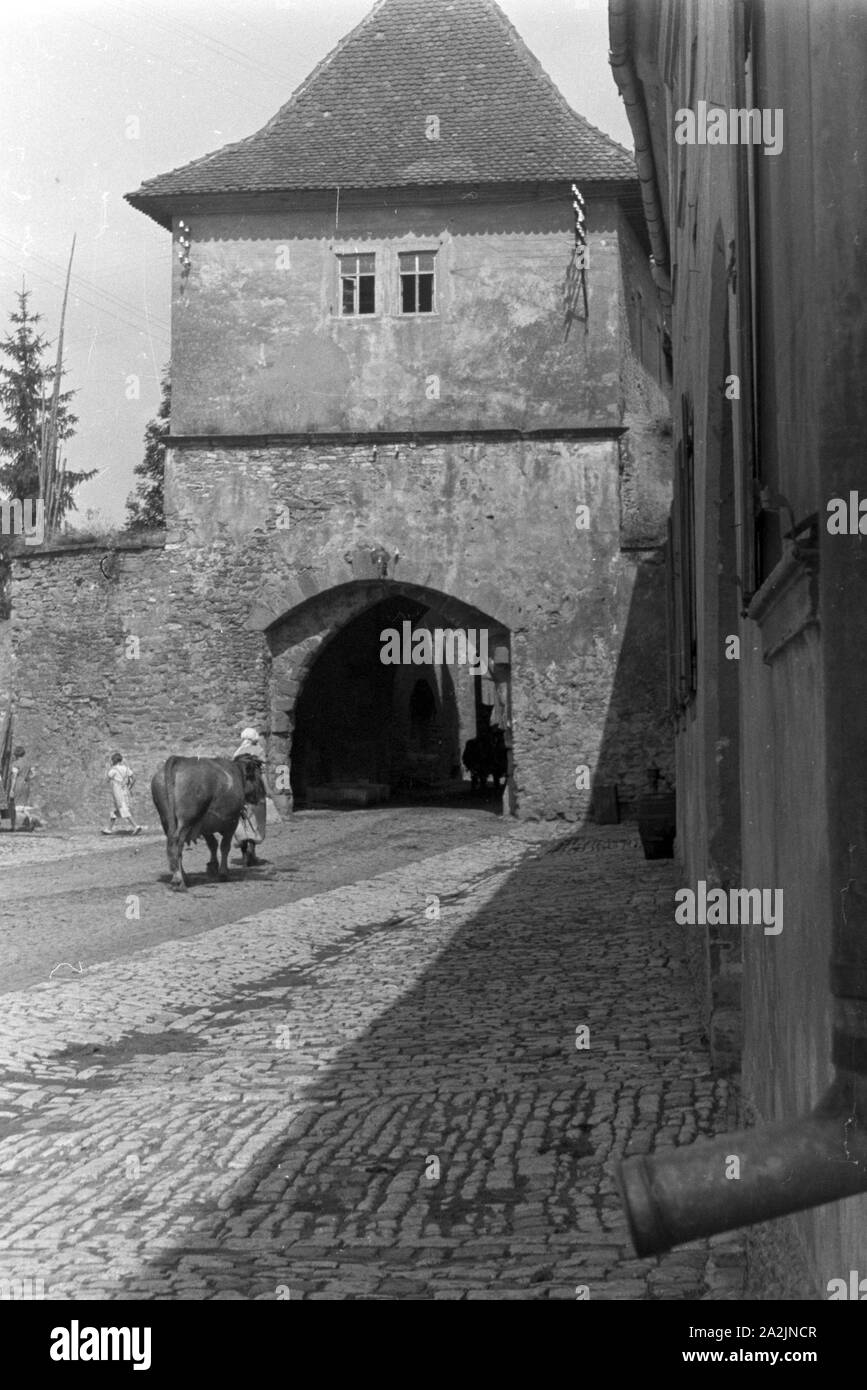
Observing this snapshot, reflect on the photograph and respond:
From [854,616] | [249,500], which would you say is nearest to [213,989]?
[854,616]

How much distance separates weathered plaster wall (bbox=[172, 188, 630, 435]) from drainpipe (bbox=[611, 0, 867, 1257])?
20956mm

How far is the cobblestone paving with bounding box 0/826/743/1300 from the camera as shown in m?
4.46

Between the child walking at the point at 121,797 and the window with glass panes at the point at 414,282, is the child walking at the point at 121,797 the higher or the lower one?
the lower one

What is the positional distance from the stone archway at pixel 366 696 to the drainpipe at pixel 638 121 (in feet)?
26.6

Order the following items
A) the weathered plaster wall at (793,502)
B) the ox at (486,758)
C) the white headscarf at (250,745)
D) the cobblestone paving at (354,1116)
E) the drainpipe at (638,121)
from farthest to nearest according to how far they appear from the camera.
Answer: the ox at (486,758), the white headscarf at (250,745), the drainpipe at (638,121), the cobblestone paving at (354,1116), the weathered plaster wall at (793,502)

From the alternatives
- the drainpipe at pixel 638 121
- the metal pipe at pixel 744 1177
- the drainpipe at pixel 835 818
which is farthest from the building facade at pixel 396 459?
the metal pipe at pixel 744 1177

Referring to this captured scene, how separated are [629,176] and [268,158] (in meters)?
5.63

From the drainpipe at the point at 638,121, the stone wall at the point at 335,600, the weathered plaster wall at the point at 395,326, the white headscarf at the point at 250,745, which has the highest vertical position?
the weathered plaster wall at the point at 395,326

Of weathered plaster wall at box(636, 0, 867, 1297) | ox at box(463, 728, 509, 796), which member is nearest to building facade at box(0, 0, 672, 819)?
ox at box(463, 728, 509, 796)

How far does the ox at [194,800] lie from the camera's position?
14.8 m

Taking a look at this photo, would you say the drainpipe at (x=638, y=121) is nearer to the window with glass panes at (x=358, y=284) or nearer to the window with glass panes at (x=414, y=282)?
the window with glass panes at (x=414, y=282)

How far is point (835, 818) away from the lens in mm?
2266

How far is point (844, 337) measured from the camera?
2.25 meters

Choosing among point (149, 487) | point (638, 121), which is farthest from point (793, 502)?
point (149, 487)
